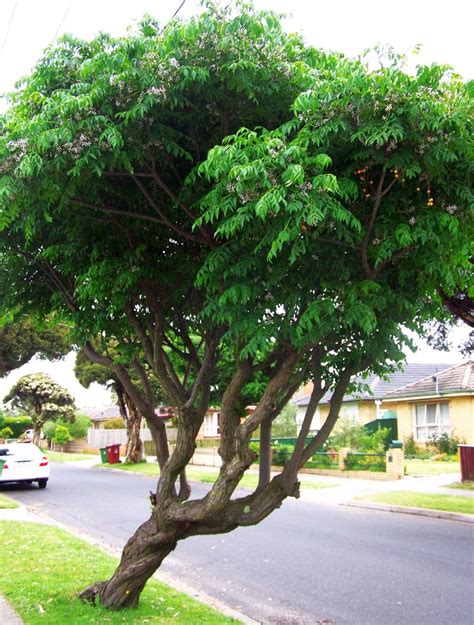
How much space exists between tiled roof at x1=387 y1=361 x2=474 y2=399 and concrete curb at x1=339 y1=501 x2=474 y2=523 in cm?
1320

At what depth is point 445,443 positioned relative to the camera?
91.1 ft

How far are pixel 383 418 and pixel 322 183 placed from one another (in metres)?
31.2

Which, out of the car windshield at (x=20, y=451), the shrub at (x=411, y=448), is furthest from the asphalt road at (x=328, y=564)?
the shrub at (x=411, y=448)

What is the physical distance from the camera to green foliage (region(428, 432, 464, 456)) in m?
27.6

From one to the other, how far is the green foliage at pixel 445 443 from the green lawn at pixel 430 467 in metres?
1.24

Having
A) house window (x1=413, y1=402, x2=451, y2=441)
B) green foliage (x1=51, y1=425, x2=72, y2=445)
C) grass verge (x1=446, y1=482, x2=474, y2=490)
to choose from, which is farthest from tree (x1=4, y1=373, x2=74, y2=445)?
grass verge (x1=446, y1=482, x2=474, y2=490)

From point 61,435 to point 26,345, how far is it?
23.9 meters

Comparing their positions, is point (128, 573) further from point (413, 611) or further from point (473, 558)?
point (473, 558)

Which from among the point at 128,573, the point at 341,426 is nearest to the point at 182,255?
the point at 128,573

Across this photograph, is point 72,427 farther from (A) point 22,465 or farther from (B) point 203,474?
(A) point 22,465

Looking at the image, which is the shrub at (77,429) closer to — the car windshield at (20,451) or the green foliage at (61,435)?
the green foliage at (61,435)

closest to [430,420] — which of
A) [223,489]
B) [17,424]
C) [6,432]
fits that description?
[223,489]

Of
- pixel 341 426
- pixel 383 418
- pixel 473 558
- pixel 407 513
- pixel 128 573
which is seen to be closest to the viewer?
pixel 128 573

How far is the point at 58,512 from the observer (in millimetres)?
14781
